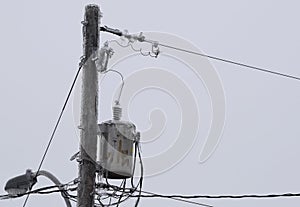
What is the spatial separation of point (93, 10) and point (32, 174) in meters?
1.93

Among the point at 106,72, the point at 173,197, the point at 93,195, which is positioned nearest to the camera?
the point at 93,195

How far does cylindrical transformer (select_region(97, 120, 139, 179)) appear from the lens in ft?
20.0

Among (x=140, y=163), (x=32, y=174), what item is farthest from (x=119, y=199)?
(x=32, y=174)

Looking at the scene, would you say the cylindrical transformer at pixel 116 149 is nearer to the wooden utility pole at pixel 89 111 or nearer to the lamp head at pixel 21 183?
the wooden utility pole at pixel 89 111

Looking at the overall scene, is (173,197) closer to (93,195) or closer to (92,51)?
(93,195)

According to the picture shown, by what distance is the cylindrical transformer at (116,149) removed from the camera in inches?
240

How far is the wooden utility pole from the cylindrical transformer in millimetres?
94

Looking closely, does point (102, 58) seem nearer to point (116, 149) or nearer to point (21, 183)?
point (116, 149)

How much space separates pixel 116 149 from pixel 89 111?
46 cm

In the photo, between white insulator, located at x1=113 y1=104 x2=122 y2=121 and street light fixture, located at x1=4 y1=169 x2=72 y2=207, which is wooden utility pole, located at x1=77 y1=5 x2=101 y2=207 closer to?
white insulator, located at x1=113 y1=104 x2=122 y2=121

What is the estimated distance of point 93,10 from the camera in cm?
634

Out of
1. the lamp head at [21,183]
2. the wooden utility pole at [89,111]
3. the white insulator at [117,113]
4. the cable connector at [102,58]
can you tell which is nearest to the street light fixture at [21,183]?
the lamp head at [21,183]

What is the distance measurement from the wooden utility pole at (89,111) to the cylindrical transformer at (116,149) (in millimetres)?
94

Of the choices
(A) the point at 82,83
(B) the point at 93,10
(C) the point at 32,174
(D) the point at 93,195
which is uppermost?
(B) the point at 93,10
